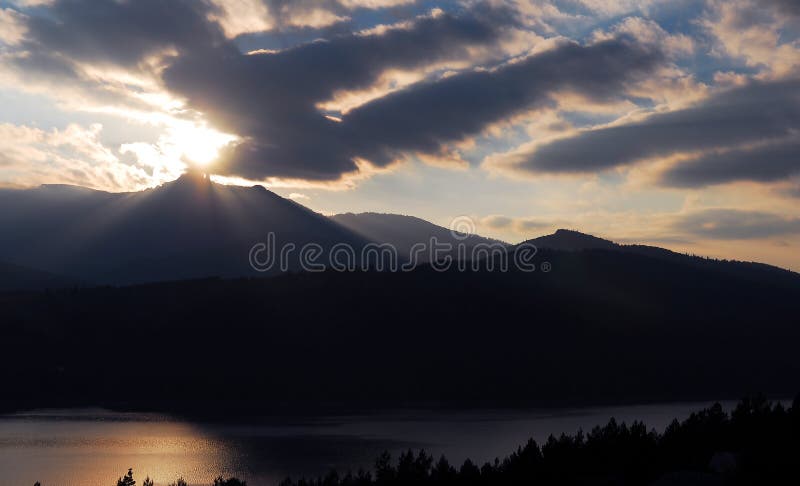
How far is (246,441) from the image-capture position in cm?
10138

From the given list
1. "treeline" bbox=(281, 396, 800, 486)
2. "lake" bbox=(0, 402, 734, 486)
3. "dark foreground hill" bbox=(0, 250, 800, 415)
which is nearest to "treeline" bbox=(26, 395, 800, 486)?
"treeline" bbox=(281, 396, 800, 486)

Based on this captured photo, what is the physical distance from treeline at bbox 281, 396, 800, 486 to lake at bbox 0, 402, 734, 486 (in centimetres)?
2712

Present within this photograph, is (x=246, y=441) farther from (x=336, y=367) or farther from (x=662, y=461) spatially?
(x=336, y=367)

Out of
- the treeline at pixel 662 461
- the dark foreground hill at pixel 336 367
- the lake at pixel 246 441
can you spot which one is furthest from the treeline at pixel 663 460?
the dark foreground hill at pixel 336 367

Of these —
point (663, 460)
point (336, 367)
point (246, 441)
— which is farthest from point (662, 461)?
point (336, 367)

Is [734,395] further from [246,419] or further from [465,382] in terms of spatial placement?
[246,419]

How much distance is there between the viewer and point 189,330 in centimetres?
19475

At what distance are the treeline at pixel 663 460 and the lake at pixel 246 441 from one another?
27124mm

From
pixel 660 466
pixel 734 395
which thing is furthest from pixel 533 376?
pixel 660 466

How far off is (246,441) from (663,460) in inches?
2678

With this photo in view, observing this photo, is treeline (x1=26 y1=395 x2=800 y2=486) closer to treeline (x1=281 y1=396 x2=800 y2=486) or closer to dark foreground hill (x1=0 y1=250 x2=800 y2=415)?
treeline (x1=281 y1=396 x2=800 y2=486)

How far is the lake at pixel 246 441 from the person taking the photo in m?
80.9

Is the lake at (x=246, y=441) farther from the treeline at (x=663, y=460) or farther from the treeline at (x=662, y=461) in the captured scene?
the treeline at (x=662, y=461)

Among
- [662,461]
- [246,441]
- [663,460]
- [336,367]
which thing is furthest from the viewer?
[336,367]
